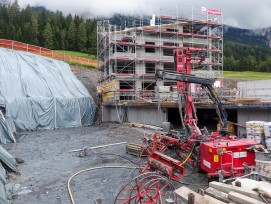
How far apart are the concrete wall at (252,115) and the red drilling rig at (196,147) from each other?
4787 mm

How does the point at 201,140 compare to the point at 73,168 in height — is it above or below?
above

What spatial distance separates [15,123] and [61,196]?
654 inches

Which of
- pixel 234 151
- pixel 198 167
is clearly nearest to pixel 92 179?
pixel 198 167

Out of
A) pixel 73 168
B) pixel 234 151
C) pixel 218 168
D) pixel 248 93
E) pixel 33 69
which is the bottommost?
pixel 73 168

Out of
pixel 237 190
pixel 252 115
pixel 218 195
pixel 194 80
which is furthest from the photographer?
pixel 252 115

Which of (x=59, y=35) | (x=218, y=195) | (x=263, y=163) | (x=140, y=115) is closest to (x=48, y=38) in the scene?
(x=59, y=35)

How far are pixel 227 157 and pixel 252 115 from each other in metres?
8.00

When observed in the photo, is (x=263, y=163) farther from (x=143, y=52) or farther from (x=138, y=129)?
(x=143, y=52)

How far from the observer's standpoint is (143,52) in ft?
115

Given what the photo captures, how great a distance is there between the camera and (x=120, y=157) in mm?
12586

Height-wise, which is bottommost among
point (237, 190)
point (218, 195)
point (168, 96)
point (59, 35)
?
point (218, 195)

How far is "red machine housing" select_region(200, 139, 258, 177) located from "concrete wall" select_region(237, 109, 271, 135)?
6.43 metres

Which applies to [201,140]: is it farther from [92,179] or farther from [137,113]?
[137,113]

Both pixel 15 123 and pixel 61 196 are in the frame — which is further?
pixel 15 123
